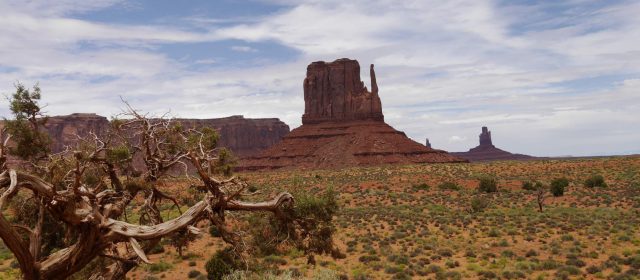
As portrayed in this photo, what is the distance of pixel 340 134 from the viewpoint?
431 feet

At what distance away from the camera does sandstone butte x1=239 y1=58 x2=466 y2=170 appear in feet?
374

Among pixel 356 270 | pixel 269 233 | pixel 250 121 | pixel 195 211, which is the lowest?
pixel 356 270

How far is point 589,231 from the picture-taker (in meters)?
27.7

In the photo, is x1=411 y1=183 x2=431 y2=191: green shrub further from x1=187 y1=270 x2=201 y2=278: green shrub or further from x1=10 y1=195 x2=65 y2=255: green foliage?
x1=10 y1=195 x2=65 y2=255: green foliage

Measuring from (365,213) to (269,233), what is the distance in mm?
23383

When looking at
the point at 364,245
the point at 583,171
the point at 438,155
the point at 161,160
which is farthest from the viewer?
the point at 438,155

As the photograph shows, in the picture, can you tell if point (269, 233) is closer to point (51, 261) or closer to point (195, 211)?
point (195, 211)

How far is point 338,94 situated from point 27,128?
137m

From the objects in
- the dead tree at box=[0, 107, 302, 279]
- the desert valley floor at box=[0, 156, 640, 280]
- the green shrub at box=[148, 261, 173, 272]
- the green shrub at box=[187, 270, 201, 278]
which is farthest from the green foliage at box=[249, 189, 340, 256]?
the green shrub at box=[148, 261, 173, 272]

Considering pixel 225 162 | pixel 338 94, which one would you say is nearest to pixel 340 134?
pixel 338 94

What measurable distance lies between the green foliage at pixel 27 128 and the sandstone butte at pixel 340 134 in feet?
310

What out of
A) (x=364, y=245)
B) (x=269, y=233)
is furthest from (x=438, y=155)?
(x=269, y=233)

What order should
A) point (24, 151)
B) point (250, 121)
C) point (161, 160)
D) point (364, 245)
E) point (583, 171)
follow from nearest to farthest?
point (161, 160) → point (24, 151) → point (364, 245) → point (583, 171) → point (250, 121)

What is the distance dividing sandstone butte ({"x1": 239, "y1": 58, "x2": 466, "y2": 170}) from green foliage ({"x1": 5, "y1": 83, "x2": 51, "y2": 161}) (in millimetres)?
94540
